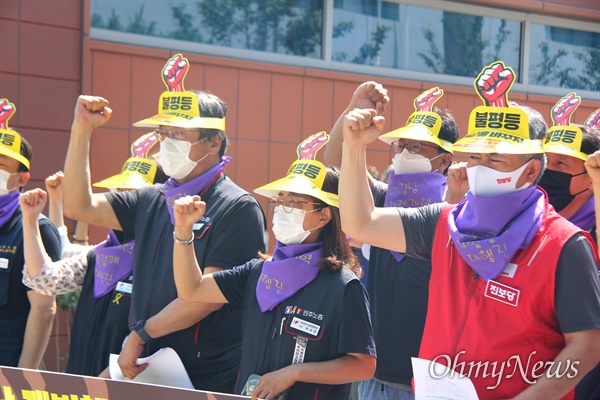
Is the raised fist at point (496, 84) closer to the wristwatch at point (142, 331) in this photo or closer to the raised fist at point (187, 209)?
the raised fist at point (187, 209)

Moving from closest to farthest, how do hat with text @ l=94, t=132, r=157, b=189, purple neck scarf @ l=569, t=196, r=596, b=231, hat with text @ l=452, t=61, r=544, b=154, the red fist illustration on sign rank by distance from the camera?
1. hat with text @ l=452, t=61, r=544, b=154
2. purple neck scarf @ l=569, t=196, r=596, b=231
3. the red fist illustration on sign
4. hat with text @ l=94, t=132, r=157, b=189

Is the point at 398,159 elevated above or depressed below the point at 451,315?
above

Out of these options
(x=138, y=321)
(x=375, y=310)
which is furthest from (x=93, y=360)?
(x=375, y=310)

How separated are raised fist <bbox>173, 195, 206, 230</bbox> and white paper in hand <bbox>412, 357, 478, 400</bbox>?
3.66ft

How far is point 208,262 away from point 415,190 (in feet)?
3.83

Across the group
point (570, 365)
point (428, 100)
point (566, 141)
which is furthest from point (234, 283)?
point (428, 100)

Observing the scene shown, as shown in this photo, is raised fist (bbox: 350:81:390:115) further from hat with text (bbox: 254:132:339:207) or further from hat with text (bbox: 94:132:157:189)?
hat with text (bbox: 94:132:157:189)

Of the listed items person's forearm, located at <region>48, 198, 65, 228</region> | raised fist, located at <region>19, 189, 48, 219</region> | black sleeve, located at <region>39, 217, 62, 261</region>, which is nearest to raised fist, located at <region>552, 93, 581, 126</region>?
raised fist, located at <region>19, 189, 48, 219</region>

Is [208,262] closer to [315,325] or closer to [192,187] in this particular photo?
[192,187]

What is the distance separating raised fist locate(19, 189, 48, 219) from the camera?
4.24 m

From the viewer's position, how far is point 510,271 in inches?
105

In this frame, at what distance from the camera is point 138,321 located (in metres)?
3.89

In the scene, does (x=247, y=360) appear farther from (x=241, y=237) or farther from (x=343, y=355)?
(x=241, y=237)

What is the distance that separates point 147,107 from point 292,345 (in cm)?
438
